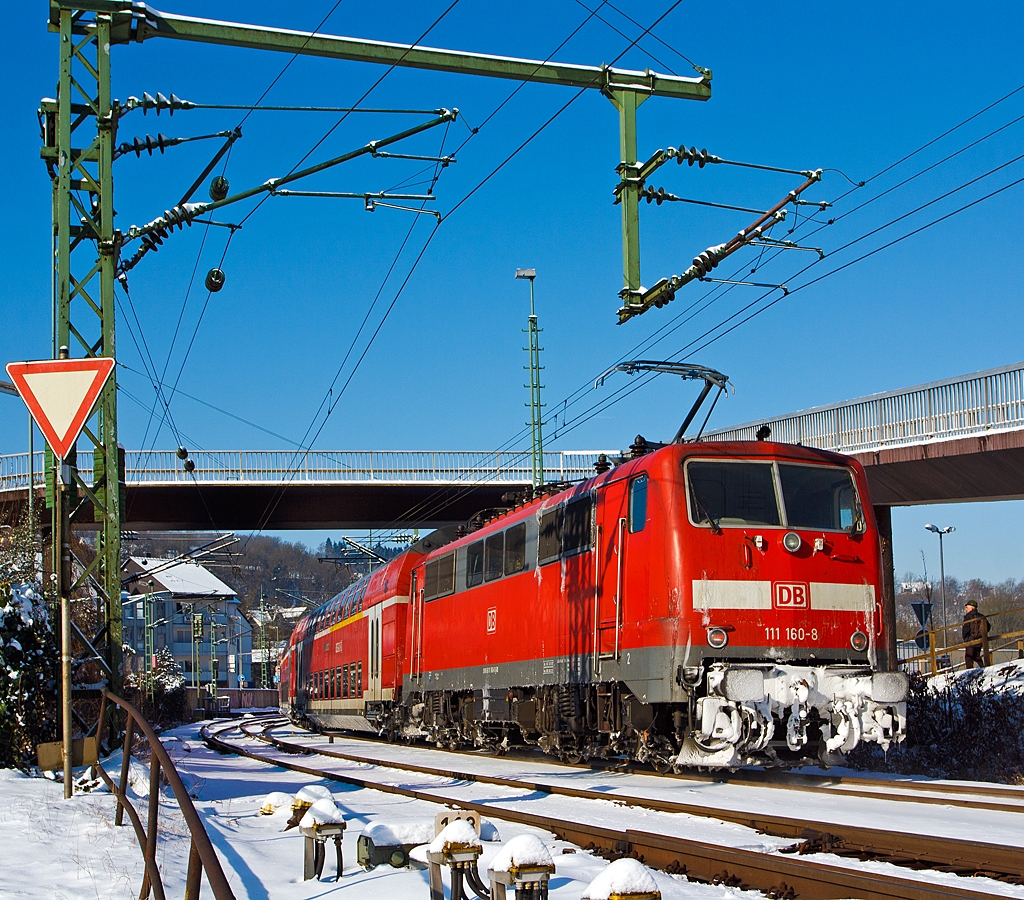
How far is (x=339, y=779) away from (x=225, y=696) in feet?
226

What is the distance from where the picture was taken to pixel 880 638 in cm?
1298

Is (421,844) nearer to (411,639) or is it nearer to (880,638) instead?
(880,638)

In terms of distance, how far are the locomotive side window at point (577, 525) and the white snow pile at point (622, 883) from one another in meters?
9.12

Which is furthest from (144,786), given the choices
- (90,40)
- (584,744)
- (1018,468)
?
(1018,468)

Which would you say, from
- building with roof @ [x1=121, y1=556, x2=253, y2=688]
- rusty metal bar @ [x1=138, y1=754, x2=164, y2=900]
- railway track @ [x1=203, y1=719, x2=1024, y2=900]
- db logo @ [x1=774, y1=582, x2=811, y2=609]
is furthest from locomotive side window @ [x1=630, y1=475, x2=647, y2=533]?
building with roof @ [x1=121, y1=556, x2=253, y2=688]

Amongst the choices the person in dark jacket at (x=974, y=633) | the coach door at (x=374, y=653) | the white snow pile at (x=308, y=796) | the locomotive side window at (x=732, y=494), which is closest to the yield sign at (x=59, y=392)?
the white snow pile at (x=308, y=796)

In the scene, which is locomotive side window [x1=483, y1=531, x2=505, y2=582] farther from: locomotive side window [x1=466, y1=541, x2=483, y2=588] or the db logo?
Result: the db logo

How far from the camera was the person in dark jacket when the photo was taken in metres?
21.9

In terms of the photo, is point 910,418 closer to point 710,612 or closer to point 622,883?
point 710,612

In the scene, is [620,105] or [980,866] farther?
[620,105]

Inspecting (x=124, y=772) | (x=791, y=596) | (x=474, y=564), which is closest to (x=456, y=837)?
(x=124, y=772)

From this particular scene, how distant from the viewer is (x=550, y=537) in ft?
52.2

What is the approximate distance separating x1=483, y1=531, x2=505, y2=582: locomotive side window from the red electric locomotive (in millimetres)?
1191

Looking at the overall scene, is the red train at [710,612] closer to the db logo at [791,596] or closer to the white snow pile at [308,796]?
the db logo at [791,596]
